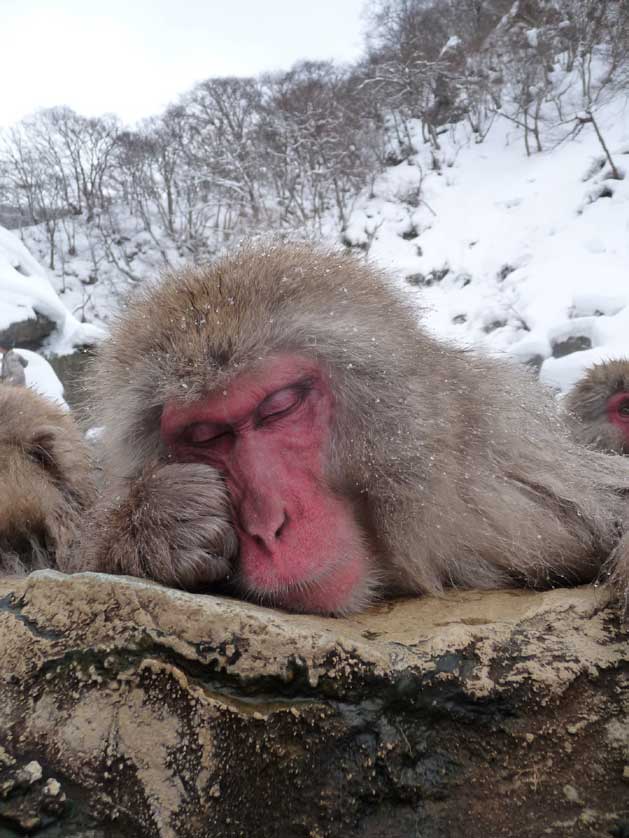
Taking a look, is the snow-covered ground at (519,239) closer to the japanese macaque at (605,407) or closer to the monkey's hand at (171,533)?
the japanese macaque at (605,407)

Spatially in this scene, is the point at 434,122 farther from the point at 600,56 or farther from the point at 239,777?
the point at 239,777

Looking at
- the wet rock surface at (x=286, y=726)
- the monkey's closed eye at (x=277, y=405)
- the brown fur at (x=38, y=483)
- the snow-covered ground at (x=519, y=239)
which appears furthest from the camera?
the snow-covered ground at (x=519, y=239)

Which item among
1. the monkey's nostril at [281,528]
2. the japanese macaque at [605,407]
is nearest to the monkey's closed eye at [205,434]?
the monkey's nostril at [281,528]

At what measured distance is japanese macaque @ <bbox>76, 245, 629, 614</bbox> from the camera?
4.87 ft

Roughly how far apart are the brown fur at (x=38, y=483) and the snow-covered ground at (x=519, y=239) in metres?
5.49

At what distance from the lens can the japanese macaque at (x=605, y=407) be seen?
4.53 m

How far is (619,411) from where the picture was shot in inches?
181

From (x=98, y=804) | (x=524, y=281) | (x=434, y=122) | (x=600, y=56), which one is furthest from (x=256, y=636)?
(x=434, y=122)

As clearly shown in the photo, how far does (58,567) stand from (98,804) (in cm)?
103

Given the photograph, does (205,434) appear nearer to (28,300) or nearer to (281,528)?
(281,528)

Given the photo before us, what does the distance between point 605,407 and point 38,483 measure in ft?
13.0

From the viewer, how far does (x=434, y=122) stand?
65.6 feet

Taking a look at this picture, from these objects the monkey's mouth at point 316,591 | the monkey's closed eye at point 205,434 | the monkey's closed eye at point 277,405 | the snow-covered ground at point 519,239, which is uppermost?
the monkey's closed eye at point 277,405

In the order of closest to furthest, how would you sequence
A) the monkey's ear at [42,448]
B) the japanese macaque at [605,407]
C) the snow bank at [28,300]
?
the monkey's ear at [42,448] < the japanese macaque at [605,407] < the snow bank at [28,300]
